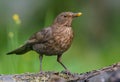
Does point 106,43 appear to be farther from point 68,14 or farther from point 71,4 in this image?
point 68,14

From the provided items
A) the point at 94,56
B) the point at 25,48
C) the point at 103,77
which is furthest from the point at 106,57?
the point at 103,77

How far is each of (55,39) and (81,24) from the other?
4.66m

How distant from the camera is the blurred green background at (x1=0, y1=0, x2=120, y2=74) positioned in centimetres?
1030

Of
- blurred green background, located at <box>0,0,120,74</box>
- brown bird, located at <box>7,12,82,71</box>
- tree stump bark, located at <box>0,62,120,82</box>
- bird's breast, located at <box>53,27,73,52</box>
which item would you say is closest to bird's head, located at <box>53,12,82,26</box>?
brown bird, located at <box>7,12,82,71</box>

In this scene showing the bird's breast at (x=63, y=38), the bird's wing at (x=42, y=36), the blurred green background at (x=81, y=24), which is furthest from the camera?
the blurred green background at (x=81, y=24)

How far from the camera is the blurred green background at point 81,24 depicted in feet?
33.8

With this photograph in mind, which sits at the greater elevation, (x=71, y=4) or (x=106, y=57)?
(x=71, y=4)

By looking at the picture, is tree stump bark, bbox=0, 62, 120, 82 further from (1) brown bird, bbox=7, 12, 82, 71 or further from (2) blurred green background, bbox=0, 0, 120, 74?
(2) blurred green background, bbox=0, 0, 120, 74

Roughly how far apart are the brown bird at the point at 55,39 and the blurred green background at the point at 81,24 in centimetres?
205

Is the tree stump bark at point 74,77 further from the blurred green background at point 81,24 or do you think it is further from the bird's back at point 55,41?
the blurred green background at point 81,24

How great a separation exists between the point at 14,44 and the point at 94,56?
7.14 feet

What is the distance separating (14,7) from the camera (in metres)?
11.6

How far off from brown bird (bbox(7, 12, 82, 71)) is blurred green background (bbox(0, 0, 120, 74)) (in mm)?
2054

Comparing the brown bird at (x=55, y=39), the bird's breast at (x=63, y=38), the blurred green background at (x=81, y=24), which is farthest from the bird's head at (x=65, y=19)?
the blurred green background at (x=81, y=24)
